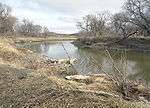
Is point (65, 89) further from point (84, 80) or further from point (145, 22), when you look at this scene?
Answer: point (145, 22)

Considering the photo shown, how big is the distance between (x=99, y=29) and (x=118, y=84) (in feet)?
263

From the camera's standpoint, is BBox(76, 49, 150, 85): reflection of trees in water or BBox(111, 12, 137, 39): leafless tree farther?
BBox(111, 12, 137, 39): leafless tree

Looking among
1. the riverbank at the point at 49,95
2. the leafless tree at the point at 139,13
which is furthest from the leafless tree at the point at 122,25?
the riverbank at the point at 49,95

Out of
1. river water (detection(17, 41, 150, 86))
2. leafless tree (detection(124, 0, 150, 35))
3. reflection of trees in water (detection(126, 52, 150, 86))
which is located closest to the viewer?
river water (detection(17, 41, 150, 86))

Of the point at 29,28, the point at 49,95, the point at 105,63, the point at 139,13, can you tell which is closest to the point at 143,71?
the point at 105,63

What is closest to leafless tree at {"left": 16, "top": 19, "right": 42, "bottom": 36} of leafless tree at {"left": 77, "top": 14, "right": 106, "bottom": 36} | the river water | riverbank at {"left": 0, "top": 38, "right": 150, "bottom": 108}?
leafless tree at {"left": 77, "top": 14, "right": 106, "bottom": 36}

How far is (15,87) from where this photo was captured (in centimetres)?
811

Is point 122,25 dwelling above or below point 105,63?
above

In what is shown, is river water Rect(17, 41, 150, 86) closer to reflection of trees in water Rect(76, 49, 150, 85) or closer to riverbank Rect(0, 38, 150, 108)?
reflection of trees in water Rect(76, 49, 150, 85)

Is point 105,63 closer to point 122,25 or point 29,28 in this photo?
point 122,25

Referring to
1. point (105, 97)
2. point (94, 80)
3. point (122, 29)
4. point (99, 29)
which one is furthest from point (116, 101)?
point (99, 29)

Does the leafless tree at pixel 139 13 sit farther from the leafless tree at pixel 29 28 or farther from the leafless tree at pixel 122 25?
the leafless tree at pixel 29 28

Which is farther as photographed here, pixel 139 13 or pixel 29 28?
pixel 29 28

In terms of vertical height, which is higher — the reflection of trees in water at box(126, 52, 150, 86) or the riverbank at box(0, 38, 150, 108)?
the riverbank at box(0, 38, 150, 108)
